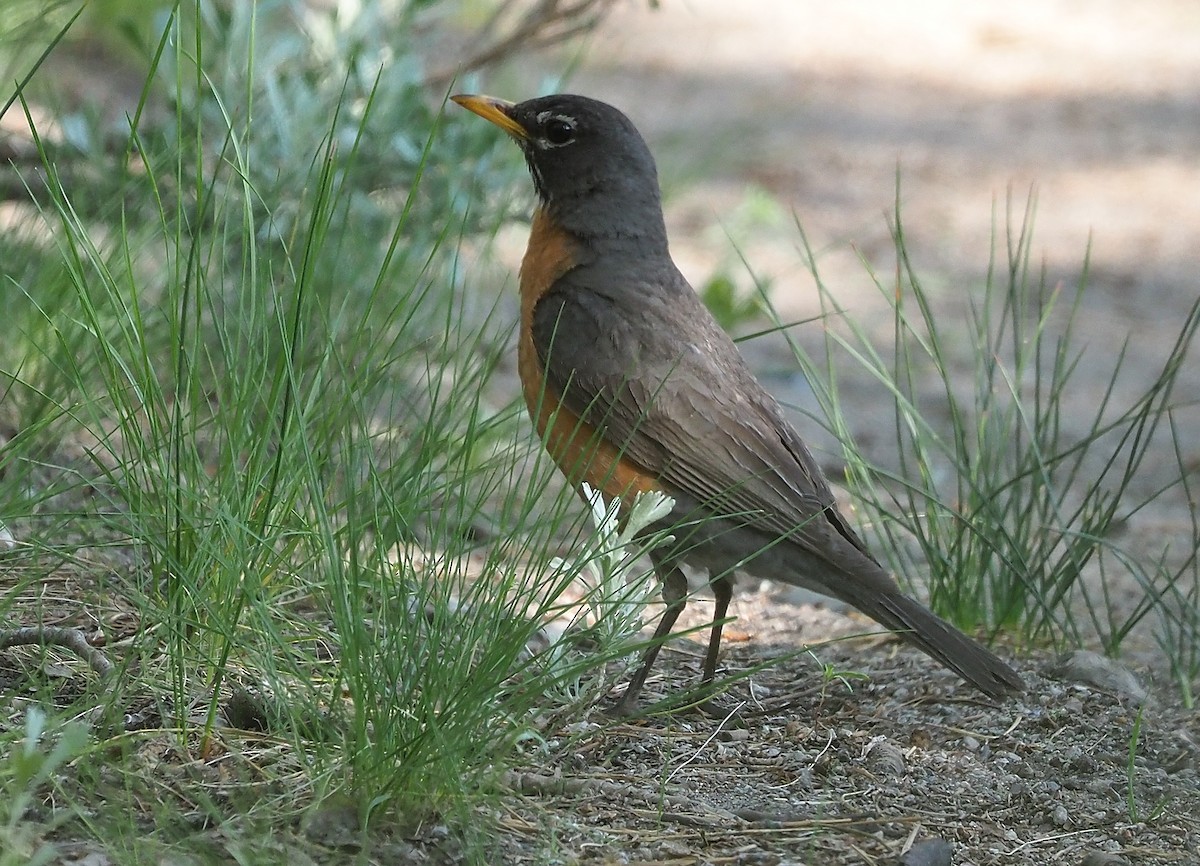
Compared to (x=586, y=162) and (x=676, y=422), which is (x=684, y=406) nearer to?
(x=676, y=422)

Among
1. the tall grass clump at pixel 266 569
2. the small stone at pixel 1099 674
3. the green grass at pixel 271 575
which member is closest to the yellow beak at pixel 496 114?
the green grass at pixel 271 575

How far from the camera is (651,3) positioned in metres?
5.27

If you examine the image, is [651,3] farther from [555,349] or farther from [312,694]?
[312,694]

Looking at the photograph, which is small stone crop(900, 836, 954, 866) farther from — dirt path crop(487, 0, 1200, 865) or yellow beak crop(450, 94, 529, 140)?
yellow beak crop(450, 94, 529, 140)

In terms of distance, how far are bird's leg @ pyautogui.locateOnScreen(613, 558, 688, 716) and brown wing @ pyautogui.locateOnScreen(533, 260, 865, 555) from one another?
220 mm

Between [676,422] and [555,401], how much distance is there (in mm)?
308

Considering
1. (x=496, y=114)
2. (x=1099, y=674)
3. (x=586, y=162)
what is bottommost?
(x=1099, y=674)

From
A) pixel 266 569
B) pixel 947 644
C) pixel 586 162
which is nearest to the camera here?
pixel 266 569

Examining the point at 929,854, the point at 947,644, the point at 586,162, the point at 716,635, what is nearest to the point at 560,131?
the point at 586,162

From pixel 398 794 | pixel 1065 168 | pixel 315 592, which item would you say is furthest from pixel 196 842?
pixel 1065 168

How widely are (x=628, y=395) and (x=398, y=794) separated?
1.71 m

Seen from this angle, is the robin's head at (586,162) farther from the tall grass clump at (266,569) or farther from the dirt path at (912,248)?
the tall grass clump at (266,569)

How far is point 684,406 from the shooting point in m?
3.92

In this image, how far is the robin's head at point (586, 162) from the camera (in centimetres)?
443
